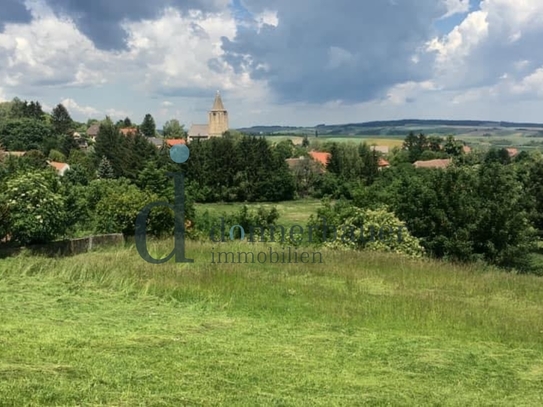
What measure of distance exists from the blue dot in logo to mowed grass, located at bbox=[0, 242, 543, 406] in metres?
44.2

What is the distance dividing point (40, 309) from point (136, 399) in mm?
3642

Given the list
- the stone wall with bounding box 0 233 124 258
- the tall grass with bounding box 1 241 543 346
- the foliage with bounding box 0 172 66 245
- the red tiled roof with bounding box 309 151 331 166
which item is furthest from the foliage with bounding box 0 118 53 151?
the tall grass with bounding box 1 241 543 346

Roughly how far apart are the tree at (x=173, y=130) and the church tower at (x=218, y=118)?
25.0 ft

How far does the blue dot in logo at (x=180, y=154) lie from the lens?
178 ft

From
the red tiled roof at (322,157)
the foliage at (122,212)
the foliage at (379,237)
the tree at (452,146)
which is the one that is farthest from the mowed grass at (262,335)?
the tree at (452,146)

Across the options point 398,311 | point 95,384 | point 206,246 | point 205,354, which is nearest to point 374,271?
point 398,311

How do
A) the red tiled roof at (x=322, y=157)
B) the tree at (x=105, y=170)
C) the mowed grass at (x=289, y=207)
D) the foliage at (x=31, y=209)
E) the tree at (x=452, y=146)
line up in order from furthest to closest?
the tree at (x=452, y=146) → the red tiled roof at (x=322, y=157) → the tree at (x=105, y=170) → the mowed grass at (x=289, y=207) → the foliage at (x=31, y=209)

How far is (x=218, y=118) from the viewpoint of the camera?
117m

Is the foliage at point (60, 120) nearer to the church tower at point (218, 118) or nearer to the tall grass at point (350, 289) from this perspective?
the church tower at point (218, 118)

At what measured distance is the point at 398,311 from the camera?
7.43 metres

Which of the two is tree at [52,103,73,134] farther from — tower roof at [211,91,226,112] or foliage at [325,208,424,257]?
foliage at [325,208,424,257]

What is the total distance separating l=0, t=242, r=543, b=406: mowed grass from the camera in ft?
13.1

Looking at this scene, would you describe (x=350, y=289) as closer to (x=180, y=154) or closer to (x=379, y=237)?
(x=379, y=237)

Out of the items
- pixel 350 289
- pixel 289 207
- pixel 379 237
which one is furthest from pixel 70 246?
pixel 289 207
